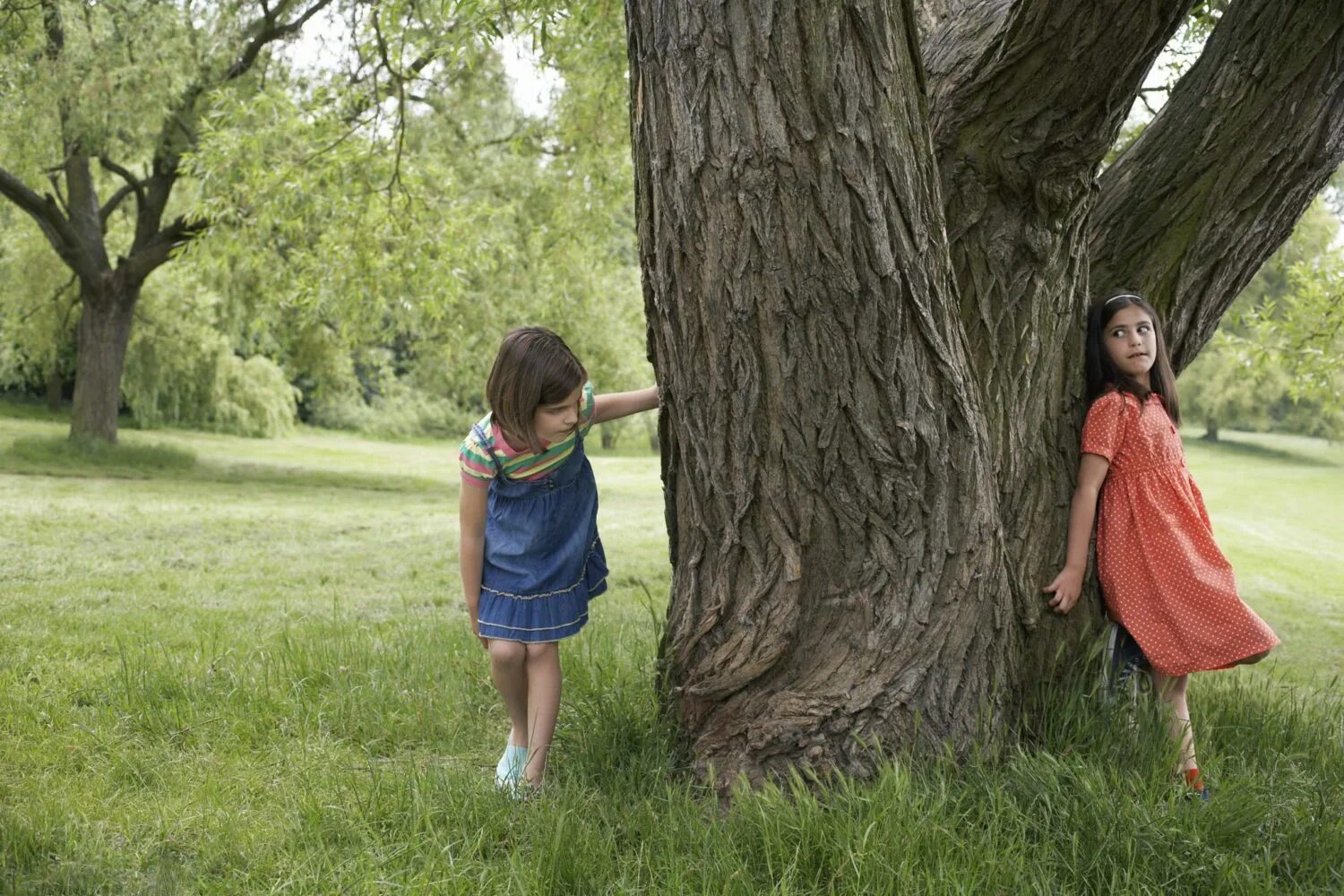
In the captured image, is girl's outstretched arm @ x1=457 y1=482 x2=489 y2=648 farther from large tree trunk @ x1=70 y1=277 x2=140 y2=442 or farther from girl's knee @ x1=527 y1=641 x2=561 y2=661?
large tree trunk @ x1=70 y1=277 x2=140 y2=442

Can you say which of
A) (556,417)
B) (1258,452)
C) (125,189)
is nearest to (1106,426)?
(556,417)

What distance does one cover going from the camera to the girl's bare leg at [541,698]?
11.1 feet

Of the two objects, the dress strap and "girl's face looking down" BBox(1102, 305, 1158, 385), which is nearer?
the dress strap

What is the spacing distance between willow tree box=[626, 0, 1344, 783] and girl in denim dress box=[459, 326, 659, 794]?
12.9 inches

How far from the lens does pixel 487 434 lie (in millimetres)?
3307

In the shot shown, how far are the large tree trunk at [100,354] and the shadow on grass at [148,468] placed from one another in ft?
1.50

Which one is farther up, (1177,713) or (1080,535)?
(1080,535)

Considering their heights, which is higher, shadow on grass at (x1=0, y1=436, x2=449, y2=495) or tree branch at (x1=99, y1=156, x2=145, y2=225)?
tree branch at (x1=99, y1=156, x2=145, y2=225)

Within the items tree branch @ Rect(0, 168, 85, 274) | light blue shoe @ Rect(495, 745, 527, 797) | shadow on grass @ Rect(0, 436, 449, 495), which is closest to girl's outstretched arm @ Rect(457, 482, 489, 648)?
light blue shoe @ Rect(495, 745, 527, 797)

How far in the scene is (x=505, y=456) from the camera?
332 cm

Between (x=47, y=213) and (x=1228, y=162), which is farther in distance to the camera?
(x=47, y=213)

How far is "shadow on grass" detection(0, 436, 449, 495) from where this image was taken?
1611 cm

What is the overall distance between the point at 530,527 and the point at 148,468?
51.6 feet

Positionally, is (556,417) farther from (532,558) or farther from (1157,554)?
→ (1157,554)
